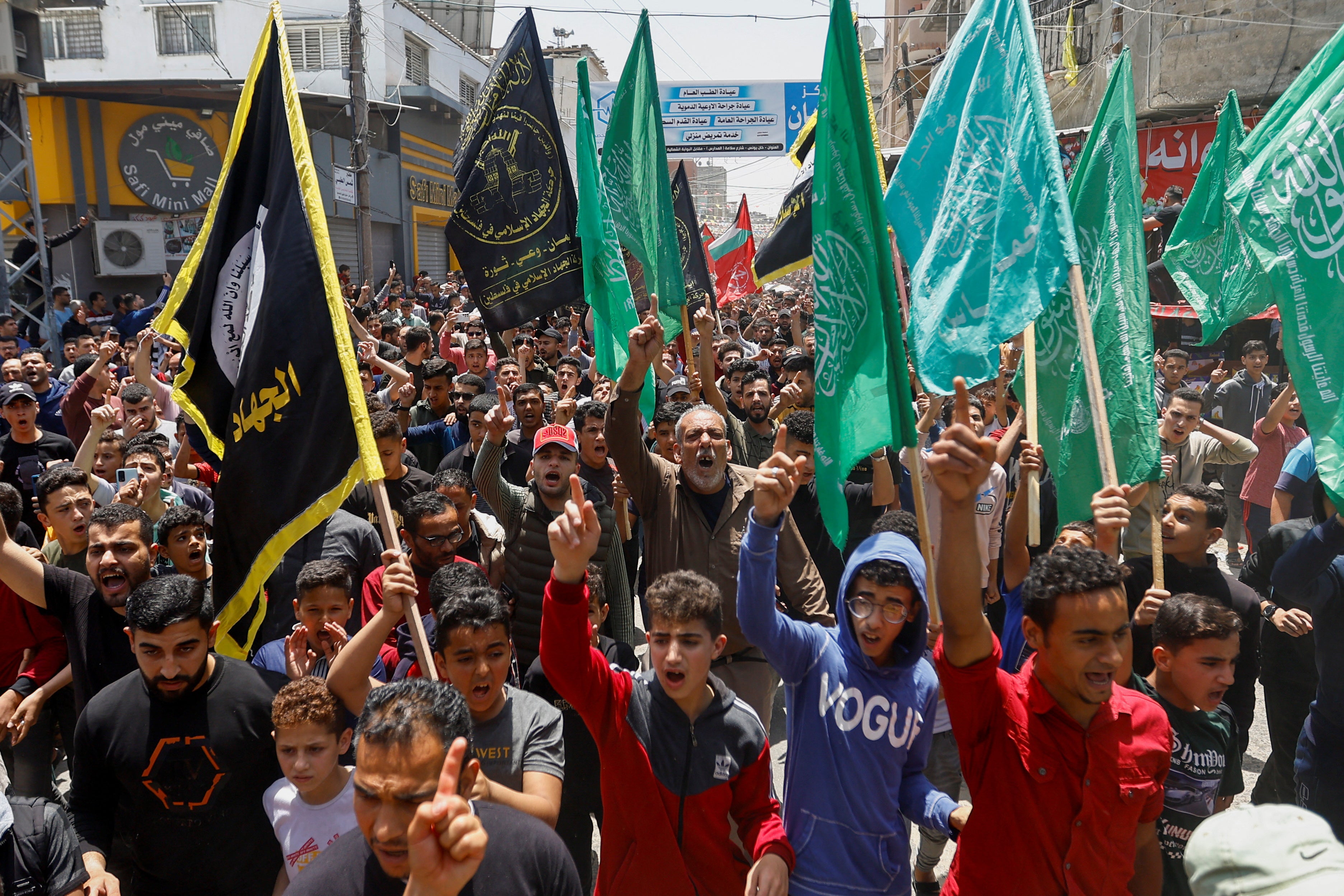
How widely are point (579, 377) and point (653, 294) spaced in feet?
9.11

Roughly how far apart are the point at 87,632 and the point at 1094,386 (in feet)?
11.9

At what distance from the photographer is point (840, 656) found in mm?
2715

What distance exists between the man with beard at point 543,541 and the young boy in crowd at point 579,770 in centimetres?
47

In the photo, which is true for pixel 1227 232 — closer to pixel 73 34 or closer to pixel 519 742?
pixel 519 742

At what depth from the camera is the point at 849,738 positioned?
2621 millimetres

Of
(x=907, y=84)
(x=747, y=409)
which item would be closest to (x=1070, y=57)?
(x=907, y=84)

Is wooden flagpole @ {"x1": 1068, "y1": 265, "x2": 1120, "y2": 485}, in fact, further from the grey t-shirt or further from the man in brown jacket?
the grey t-shirt

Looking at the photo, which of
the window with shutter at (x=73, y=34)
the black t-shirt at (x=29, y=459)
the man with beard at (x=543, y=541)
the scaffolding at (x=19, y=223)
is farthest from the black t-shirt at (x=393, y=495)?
the window with shutter at (x=73, y=34)

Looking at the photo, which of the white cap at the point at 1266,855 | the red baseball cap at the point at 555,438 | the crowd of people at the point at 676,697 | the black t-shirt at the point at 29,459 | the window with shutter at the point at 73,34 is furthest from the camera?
the window with shutter at the point at 73,34

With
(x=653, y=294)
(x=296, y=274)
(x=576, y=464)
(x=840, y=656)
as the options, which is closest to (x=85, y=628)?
(x=296, y=274)

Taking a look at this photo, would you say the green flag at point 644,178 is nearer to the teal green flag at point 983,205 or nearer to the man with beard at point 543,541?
the man with beard at point 543,541

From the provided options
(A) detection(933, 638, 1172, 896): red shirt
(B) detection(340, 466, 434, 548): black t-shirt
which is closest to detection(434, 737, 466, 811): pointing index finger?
(A) detection(933, 638, 1172, 896): red shirt

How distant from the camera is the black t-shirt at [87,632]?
3.54 meters

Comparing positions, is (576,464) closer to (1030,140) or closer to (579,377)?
(1030,140)
